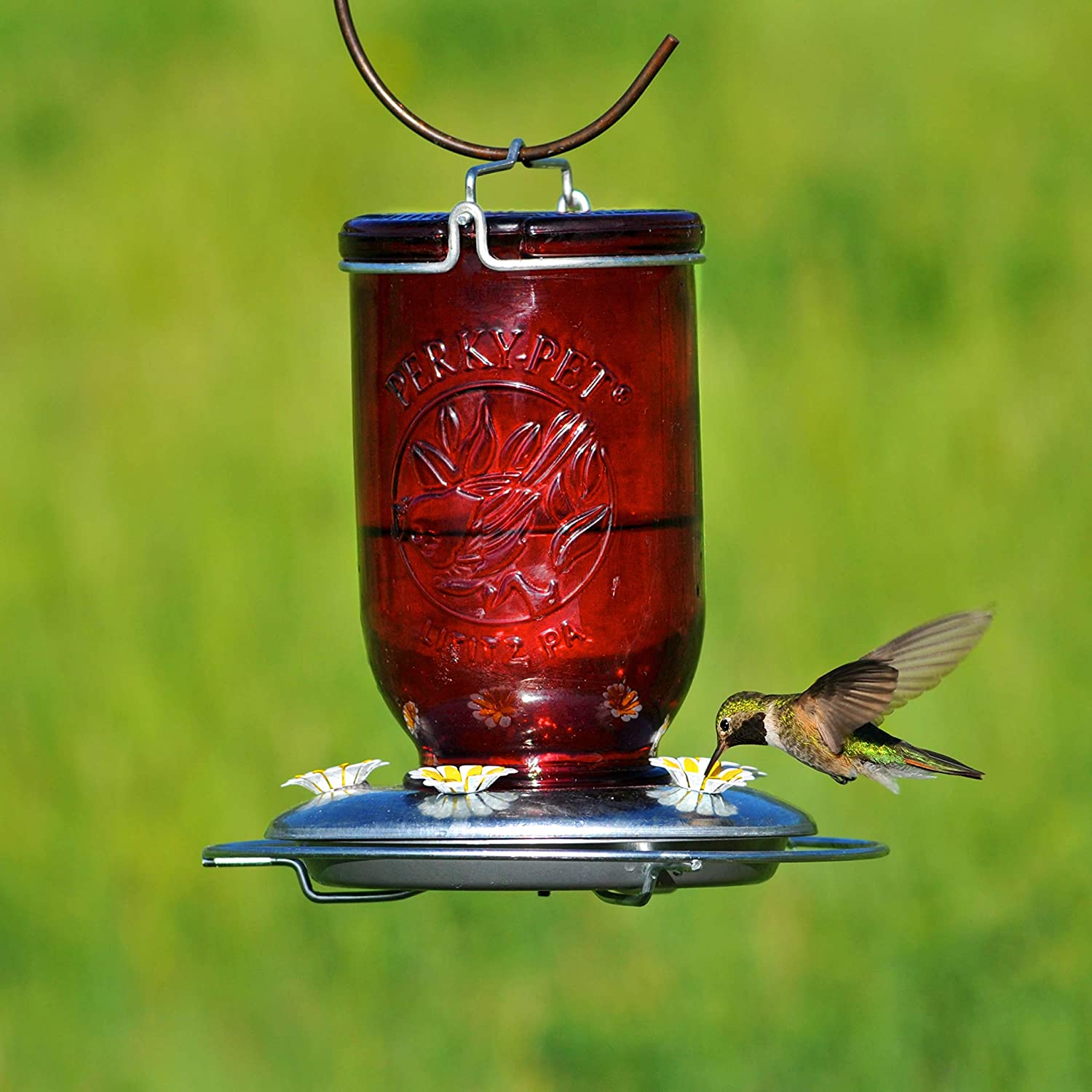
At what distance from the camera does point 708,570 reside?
8344mm

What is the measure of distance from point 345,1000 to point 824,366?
296cm

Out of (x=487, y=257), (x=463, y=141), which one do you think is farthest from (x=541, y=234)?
(x=463, y=141)

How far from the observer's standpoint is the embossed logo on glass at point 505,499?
3.81 metres

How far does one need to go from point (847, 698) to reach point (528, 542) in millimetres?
719

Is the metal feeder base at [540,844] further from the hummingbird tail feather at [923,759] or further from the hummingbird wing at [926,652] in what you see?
the hummingbird tail feather at [923,759]

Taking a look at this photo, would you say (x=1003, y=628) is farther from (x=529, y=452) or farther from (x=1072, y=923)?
(x=529, y=452)

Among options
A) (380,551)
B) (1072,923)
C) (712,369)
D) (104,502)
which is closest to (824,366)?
(712,369)

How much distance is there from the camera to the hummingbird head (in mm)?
4102

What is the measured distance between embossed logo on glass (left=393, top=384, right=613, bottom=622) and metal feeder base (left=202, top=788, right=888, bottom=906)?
37 centimetres

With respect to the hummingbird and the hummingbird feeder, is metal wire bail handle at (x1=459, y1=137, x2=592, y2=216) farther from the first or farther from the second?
the hummingbird

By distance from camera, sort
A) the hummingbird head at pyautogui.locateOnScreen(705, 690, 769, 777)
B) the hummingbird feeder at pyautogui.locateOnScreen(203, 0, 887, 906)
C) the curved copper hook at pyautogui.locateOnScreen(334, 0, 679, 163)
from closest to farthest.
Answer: the hummingbird feeder at pyautogui.locateOnScreen(203, 0, 887, 906) → the curved copper hook at pyautogui.locateOnScreen(334, 0, 679, 163) → the hummingbird head at pyautogui.locateOnScreen(705, 690, 769, 777)

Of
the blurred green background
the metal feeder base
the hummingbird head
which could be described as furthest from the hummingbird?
the blurred green background

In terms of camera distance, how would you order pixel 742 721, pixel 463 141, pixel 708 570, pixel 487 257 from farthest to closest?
pixel 708 570, pixel 742 721, pixel 463 141, pixel 487 257

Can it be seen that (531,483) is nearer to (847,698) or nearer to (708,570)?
(847,698)
